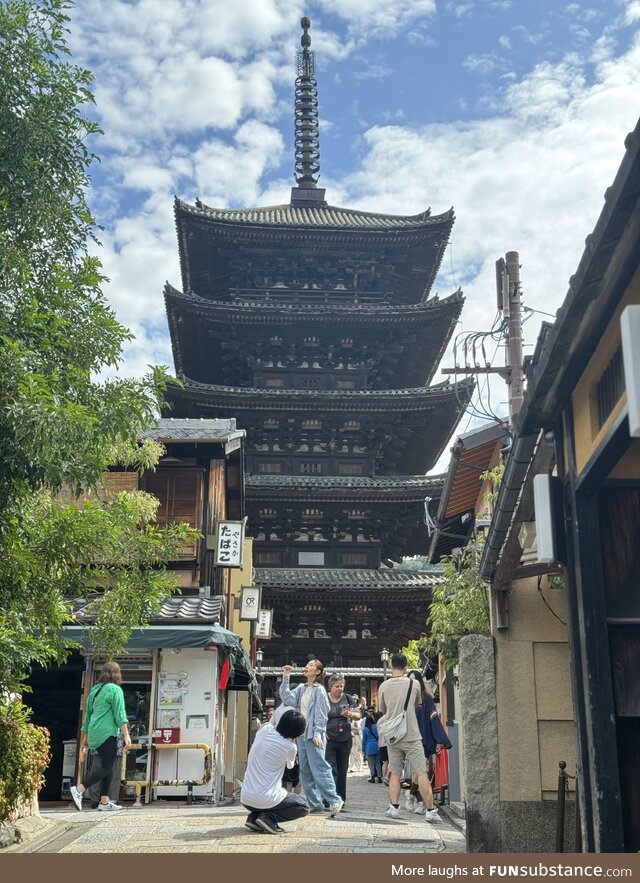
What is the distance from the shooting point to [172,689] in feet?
46.3

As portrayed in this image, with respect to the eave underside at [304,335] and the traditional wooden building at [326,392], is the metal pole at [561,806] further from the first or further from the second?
the eave underside at [304,335]

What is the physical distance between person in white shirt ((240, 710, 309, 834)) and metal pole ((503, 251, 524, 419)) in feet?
24.4

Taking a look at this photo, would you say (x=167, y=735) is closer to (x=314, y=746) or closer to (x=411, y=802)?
(x=411, y=802)

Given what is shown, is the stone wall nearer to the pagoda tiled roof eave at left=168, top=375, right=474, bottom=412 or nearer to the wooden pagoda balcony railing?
the pagoda tiled roof eave at left=168, top=375, right=474, bottom=412

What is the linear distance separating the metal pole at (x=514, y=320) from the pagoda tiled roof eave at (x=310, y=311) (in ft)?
45.6

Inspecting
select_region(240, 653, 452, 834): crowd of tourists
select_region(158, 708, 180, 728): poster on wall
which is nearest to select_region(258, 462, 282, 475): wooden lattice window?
select_region(158, 708, 180, 728): poster on wall

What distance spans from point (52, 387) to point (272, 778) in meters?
3.65

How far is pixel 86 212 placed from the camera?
27.8 feet

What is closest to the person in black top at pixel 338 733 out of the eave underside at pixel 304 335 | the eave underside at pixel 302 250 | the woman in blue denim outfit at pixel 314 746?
the woman in blue denim outfit at pixel 314 746
